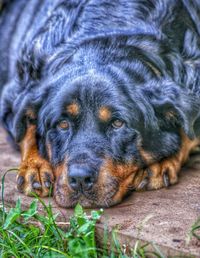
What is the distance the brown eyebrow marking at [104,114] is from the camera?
4184 mm

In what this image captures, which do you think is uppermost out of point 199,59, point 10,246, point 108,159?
point 199,59

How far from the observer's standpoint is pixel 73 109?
423 centimetres

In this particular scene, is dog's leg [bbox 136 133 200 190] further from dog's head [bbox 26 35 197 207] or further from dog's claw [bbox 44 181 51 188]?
dog's claw [bbox 44 181 51 188]

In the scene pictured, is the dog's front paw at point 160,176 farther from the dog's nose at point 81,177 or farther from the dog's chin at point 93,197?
the dog's nose at point 81,177

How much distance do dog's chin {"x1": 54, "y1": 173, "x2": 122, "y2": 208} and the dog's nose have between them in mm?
40

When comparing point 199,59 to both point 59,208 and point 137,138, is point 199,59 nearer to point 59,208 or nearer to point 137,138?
point 137,138

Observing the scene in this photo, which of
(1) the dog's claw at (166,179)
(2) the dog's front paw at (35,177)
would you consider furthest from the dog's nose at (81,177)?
(1) the dog's claw at (166,179)

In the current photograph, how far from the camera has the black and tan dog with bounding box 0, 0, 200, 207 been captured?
4117 millimetres

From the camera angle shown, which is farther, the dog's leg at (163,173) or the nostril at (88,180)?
the dog's leg at (163,173)

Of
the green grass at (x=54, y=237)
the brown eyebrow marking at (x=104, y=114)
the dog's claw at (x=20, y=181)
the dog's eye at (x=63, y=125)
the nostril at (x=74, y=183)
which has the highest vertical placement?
the brown eyebrow marking at (x=104, y=114)

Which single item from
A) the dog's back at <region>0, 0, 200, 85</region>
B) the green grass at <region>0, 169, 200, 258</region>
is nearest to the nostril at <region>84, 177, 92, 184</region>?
the green grass at <region>0, 169, 200, 258</region>

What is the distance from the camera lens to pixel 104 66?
442 centimetres

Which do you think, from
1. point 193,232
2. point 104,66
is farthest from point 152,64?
point 193,232

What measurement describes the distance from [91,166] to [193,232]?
749 millimetres
